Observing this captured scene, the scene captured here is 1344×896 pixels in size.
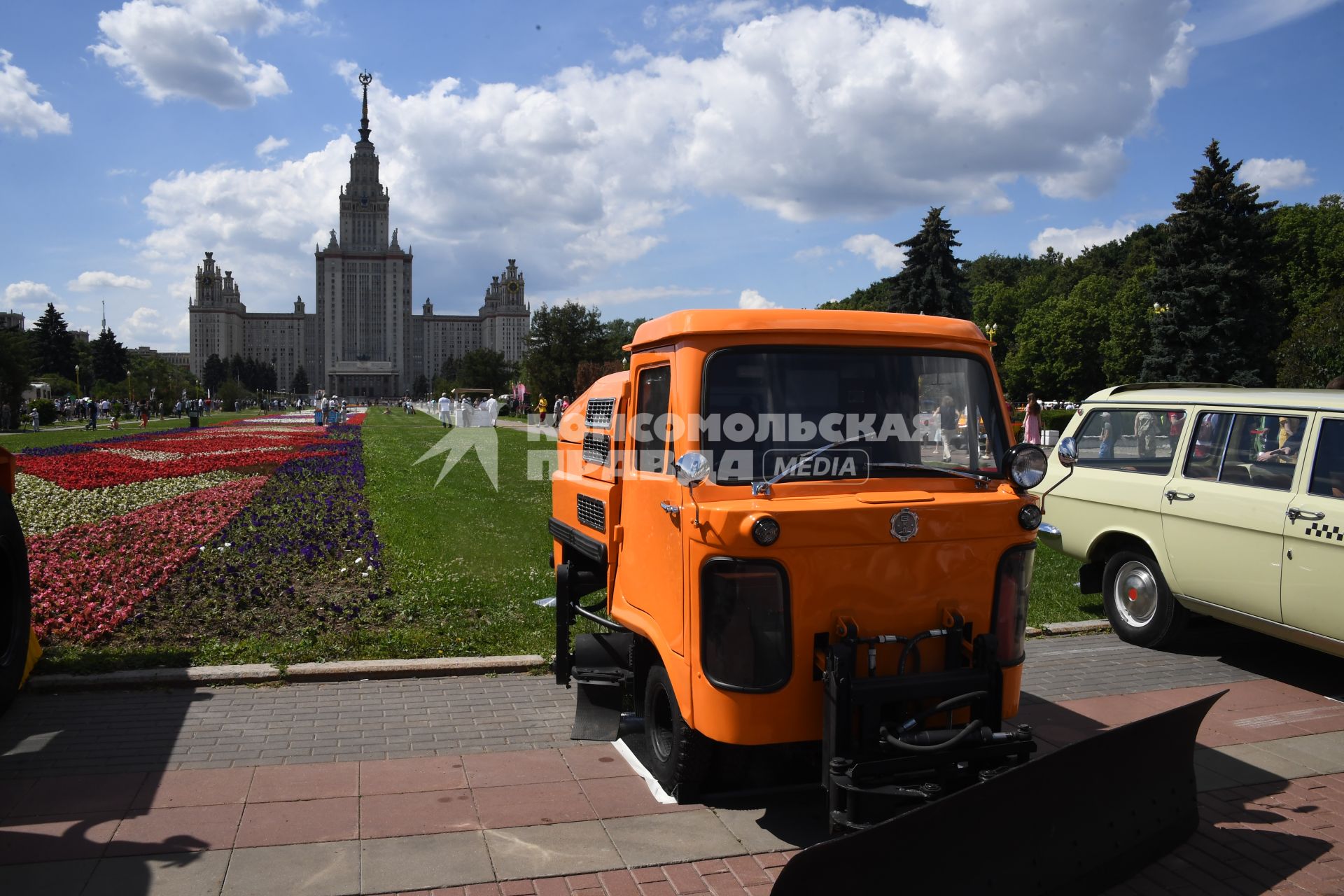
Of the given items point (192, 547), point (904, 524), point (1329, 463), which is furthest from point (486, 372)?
point (904, 524)

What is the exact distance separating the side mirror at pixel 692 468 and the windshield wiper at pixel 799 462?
25 cm

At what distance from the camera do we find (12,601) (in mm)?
6281

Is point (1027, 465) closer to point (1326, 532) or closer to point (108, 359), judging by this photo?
point (1326, 532)

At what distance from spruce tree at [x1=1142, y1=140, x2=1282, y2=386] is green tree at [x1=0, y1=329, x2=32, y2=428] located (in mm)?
55734

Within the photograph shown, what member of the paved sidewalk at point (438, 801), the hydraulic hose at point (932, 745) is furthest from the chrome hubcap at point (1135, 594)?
the hydraulic hose at point (932, 745)

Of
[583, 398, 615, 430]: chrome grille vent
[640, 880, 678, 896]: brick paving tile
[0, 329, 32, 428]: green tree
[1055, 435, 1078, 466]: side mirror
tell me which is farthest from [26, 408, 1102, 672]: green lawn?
[0, 329, 32, 428]: green tree

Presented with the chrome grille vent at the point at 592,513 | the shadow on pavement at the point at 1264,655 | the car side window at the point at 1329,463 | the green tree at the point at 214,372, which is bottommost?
the shadow on pavement at the point at 1264,655

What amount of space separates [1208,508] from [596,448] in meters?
5.10

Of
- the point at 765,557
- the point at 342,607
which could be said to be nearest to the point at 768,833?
the point at 765,557

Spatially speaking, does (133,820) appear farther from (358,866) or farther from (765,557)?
(765,557)

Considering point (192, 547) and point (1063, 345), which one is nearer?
point (192, 547)

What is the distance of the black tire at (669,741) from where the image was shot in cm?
466

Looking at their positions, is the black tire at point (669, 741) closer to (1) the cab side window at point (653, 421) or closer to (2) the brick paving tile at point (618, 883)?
(2) the brick paving tile at point (618, 883)

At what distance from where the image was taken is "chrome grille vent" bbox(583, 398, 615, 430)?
19.2ft
